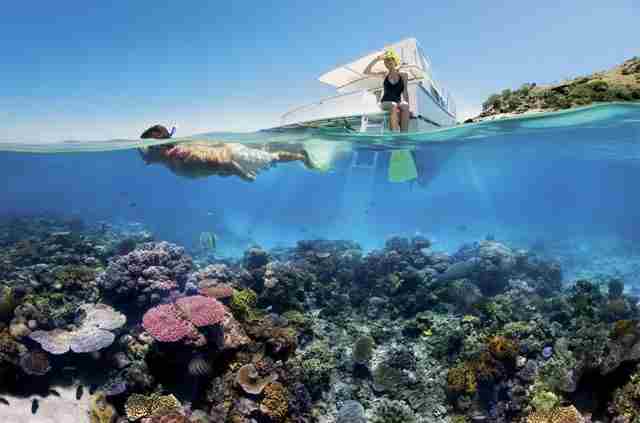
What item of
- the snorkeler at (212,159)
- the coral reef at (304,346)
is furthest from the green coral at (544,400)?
the snorkeler at (212,159)

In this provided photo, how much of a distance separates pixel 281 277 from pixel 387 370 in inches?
140

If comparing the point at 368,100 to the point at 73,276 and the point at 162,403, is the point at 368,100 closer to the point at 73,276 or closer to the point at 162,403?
the point at 73,276

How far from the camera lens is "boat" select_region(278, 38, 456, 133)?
1274cm

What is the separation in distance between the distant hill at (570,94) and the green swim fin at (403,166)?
399cm

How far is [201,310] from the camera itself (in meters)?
7.12

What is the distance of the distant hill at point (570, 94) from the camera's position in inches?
515

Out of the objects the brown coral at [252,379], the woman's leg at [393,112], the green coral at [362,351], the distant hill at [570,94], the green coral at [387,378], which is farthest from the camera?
the distant hill at [570,94]

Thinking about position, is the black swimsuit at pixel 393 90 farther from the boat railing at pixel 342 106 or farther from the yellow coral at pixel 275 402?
the yellow coral at pixel 275 402

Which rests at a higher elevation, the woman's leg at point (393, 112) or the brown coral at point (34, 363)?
the woman's leg at point (393, 112)

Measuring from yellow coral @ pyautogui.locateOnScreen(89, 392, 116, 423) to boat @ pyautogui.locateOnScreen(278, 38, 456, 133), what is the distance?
10169mm

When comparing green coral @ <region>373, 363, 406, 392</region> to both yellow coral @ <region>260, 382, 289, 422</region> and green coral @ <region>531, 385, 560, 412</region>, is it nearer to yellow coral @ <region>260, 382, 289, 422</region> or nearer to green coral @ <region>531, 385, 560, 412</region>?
yellow coral @ <region>260, 382, 289, 422</region>

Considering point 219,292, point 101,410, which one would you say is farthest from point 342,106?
point 101,410

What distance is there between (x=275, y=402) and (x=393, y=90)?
851 centimetres

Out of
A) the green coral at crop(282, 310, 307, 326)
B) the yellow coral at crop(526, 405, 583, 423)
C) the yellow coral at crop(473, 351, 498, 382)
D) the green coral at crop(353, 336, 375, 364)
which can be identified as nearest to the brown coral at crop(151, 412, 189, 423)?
the green coral at crop(282, 310, 307, 326)
